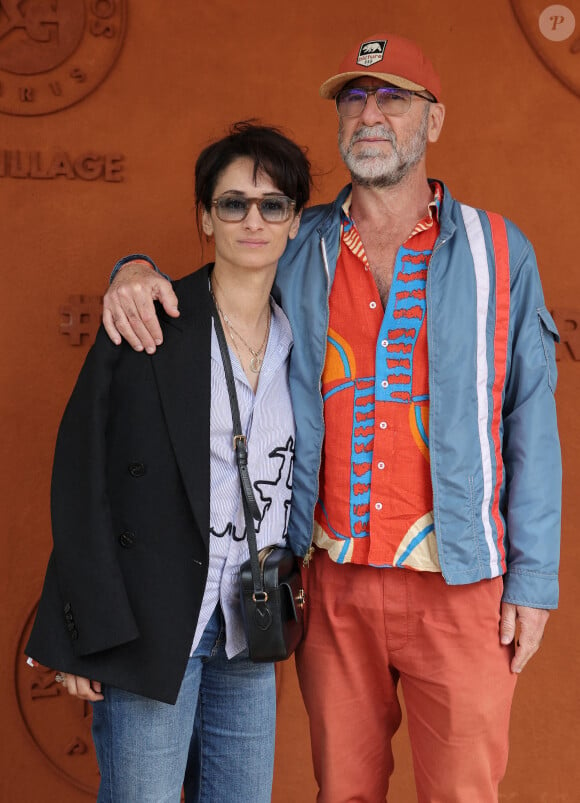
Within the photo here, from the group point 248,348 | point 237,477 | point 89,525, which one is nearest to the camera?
point 89,525

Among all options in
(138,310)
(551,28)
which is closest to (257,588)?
(138,310)

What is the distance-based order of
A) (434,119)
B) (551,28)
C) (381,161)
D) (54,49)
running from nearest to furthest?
(381,161)
(434,119)
(54,49)
(551,28)

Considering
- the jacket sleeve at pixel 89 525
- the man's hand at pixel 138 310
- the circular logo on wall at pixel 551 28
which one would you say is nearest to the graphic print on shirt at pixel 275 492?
the jacket sleeve at pixel 89 525

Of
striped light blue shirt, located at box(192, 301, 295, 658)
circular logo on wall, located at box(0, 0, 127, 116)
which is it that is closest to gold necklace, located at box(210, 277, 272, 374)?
striped light blue shirt, located at box(192, 301, 295, 658)

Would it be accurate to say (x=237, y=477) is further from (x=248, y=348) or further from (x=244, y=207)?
(x=244, y=207)

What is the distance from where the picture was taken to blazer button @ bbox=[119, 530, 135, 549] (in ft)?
6.30

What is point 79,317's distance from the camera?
114 inches

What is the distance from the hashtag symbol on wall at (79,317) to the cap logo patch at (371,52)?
113 cm

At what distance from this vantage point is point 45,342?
9.50 ft

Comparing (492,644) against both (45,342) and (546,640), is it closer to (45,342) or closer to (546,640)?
(546,640)

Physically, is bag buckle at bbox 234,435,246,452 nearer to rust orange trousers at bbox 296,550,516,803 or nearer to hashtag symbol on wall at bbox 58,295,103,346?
rust orange trousers at bbox 296,550,516,803

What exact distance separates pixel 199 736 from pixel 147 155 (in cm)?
178

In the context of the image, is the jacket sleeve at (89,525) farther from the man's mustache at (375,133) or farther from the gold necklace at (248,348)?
the man's mustache at (375,133)

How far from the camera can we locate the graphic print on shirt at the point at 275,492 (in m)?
2.01
